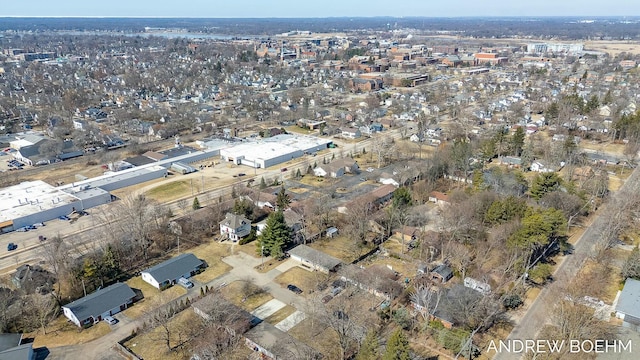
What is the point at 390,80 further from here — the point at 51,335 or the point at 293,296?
the point at 51,335

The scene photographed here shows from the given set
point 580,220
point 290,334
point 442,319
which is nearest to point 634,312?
point 442,319

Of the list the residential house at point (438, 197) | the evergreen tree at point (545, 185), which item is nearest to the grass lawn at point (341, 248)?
the residential house at point (438, 197)

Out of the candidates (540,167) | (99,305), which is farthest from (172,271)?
(540,167)

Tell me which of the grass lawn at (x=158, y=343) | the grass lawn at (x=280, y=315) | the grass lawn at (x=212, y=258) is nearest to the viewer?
the grass lawn at (x=158, y=343)

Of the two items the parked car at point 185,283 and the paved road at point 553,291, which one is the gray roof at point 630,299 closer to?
the paved road at point 553,291

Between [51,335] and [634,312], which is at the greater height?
[634,312]

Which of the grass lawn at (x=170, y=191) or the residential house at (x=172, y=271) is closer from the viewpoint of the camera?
the residential house at (x=172, y=271)

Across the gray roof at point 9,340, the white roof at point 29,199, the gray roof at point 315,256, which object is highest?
the white roof at point 29,199
